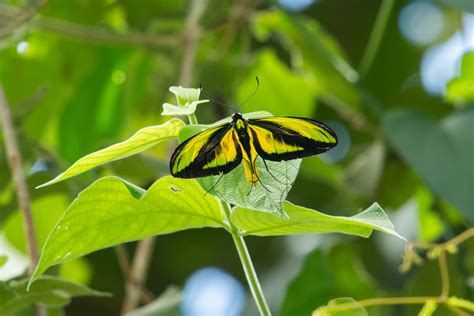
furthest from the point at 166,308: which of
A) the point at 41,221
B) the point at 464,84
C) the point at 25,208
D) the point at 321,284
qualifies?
the point at 464,84

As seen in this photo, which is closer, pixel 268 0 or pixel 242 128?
pixel 242 128

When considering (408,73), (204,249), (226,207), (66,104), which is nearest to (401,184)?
(408,73)

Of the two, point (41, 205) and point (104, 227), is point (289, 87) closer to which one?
point (41, 205)

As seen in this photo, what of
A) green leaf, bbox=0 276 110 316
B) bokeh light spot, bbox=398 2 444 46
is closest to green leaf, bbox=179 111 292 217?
green leaf, bbox=0 276 110 316

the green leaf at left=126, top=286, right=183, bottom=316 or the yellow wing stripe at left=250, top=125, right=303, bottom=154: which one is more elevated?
the green leaf at left=126, top=286, right=183, bottom=316

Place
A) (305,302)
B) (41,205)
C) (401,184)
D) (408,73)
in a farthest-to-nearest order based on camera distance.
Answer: (408,73)
(401,184)
(41,205)
(305,302)

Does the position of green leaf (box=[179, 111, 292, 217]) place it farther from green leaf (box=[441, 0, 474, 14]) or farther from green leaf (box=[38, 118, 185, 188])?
green leaf (box=[441, 0, 474, 14])
